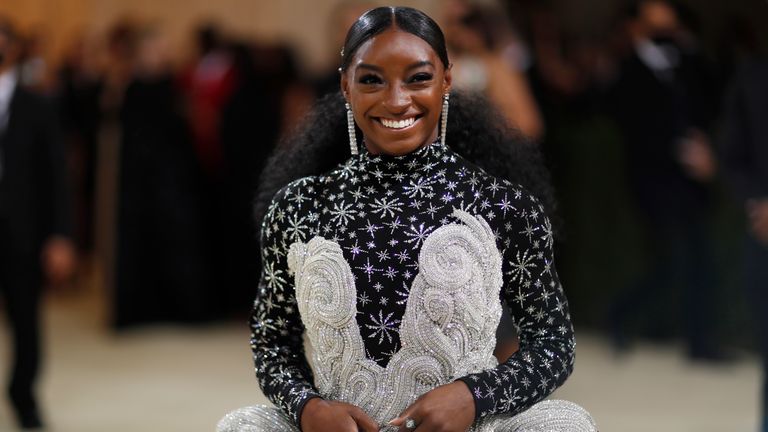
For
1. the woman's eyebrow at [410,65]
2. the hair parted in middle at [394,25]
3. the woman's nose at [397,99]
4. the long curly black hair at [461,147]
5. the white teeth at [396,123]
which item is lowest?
the long curly black hair at [461,147]

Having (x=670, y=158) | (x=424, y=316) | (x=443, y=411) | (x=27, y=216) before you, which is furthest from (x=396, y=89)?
(x=670, y=158)

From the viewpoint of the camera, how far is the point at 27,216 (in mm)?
5008

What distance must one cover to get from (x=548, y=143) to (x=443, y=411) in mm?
4633

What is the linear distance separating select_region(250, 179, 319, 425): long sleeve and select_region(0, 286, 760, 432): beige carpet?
255cm

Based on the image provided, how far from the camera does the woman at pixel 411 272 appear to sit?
7.59ft

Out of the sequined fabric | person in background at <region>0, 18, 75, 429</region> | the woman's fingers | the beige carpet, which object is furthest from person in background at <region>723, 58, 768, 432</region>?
person in background at <region>0, 18, 75, 429</region>

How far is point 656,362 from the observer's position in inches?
248

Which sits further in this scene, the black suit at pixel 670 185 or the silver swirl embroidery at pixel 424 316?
the black suit at pixel 670 185

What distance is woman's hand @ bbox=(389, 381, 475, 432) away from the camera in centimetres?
220

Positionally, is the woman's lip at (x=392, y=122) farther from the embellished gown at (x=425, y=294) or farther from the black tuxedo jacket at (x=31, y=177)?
the black tuxedo jacket at (x=31, y=177)

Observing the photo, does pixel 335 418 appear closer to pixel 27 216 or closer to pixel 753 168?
pixel 753 168

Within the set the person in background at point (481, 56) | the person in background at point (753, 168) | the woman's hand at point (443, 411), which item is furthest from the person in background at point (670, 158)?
the woman's hand at point (443, 411)

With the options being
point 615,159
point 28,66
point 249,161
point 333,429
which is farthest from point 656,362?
point 333,429

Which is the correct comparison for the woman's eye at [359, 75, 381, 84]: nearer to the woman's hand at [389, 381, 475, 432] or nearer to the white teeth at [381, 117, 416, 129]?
the white teeth at [381, 117, 416, 129]
